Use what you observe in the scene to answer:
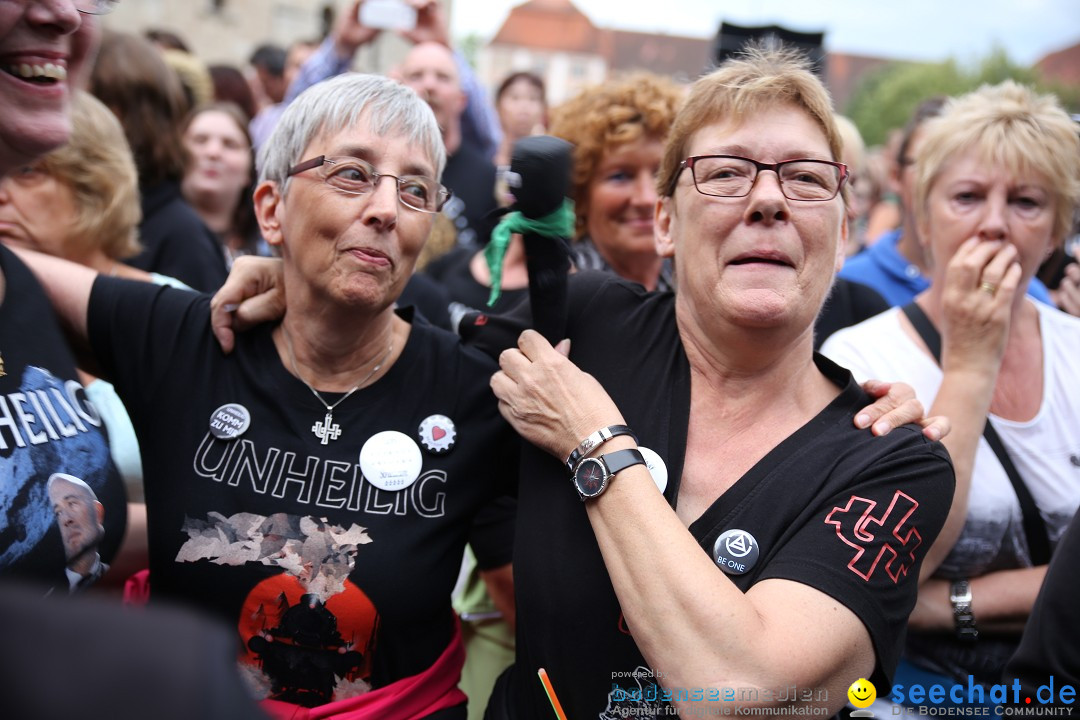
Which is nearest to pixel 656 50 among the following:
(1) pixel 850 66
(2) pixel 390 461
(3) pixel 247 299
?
(1) pixel 850 66

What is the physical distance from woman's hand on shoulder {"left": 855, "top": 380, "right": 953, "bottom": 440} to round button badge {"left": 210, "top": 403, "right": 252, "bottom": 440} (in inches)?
57.8

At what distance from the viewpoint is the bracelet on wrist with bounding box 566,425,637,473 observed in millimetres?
1988

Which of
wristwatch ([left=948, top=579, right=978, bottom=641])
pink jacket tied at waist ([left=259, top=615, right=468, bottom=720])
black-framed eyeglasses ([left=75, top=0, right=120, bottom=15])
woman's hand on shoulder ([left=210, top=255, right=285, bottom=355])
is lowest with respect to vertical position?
pink jacket tied at waist ([left=259, top=615, right=468, bottom=720])

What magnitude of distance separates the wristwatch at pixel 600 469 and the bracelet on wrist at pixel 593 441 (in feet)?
0.07

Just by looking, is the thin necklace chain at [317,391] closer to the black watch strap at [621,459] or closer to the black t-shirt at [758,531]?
the black t-shirt at [758,531]

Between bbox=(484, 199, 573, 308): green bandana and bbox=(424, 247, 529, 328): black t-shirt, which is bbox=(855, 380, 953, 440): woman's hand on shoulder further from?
bbox=(424, 247, 529, 328): black t-shirt

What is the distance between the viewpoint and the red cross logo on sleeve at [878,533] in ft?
6.10

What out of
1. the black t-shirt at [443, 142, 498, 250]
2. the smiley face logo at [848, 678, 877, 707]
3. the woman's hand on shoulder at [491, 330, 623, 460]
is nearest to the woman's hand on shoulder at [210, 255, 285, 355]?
the woman's hand on shoulder at [491, 330, 623, 460]

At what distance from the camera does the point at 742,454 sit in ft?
6.89

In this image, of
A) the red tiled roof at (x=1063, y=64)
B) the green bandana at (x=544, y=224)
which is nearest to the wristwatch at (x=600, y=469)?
the green bandana at (x=544, y=224)

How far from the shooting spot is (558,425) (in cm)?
207

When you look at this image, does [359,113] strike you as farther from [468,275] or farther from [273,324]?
[468,275]

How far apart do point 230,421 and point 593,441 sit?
93 cm

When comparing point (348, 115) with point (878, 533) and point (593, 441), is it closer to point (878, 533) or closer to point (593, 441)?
point (593, 441)
